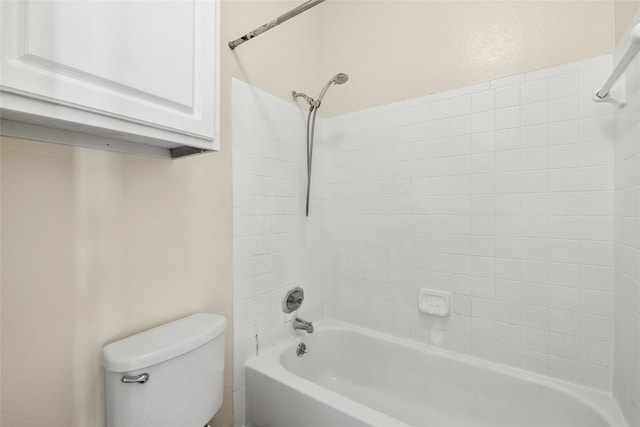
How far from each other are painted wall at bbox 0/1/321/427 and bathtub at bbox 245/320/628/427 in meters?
0.27

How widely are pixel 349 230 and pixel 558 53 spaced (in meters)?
1.35

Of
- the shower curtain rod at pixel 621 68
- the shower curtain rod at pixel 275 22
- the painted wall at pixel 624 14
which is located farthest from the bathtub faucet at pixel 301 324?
the painted wall at pixel 624 14

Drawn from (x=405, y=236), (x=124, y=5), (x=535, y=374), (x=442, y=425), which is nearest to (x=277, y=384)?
(x=442, y=425)

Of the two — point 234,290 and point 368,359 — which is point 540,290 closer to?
point 368,359

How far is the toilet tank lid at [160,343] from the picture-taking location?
89cm

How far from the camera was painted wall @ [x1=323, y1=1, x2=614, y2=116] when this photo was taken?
52.2 inches

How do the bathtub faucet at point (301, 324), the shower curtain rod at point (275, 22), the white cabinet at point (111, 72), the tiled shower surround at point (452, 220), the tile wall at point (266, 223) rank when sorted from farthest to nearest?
1. the bathtub faucet at point (301, 324)
2. the tile wall at point (266, 223)
3. the tiled shower surround at point (452, 220)
4. the shower curtain rod at point (275, 22)
5. the white cabinet at point (111, 72)

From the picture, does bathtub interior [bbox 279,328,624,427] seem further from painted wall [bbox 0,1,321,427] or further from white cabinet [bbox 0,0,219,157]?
white cabinet [bbox 0,0,219,157]

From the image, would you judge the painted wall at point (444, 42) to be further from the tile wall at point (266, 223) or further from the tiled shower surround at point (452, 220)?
the tile wall at point (266, 223)

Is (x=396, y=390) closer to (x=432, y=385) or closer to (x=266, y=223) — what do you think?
(x=432, y=385)

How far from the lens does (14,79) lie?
572 mm

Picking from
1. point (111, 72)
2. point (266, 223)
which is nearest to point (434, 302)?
point (266, 223)

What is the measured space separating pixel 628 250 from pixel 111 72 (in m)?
1.72

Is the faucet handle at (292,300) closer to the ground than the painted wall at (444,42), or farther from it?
closer to the ground
